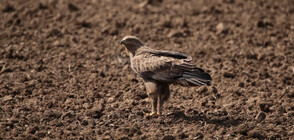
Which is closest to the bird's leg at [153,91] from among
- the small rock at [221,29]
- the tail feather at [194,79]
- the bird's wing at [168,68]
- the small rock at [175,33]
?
the bird's wing at [168,68]

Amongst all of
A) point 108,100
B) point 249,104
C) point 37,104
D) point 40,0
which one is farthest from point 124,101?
point 40,0

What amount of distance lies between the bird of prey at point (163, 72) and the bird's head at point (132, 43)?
21 centimetres

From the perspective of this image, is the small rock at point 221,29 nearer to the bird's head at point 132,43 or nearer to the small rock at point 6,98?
the bird's head at point 132,43

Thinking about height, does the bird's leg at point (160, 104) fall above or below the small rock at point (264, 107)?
above

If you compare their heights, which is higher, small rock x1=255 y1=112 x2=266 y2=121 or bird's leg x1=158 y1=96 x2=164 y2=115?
bird's leg x1=158 y1=96 x2=164 y2=115

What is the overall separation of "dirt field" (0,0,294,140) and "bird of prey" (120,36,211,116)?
0.45 metres

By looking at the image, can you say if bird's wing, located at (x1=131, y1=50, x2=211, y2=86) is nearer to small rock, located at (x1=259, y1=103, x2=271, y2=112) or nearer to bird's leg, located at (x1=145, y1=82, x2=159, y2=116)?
bird's leg, located at (x1=145, y1=82, x2=159, y2=116)

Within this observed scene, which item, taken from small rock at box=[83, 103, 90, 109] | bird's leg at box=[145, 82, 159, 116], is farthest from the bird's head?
small rock at box=[83, 103, 90, 109]

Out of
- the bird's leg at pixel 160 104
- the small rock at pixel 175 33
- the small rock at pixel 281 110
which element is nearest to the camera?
the bird's leg at pixel 160 104

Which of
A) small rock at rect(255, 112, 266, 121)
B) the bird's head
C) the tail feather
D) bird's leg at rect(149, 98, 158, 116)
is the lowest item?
small rock at rect(255, 112, 266, 121)

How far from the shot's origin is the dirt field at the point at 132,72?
7.47 metres

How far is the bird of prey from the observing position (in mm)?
7301

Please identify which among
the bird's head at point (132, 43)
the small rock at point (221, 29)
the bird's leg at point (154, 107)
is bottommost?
the bird's leg at point (154, 107)

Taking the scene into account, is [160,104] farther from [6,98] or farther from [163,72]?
[6,98]
